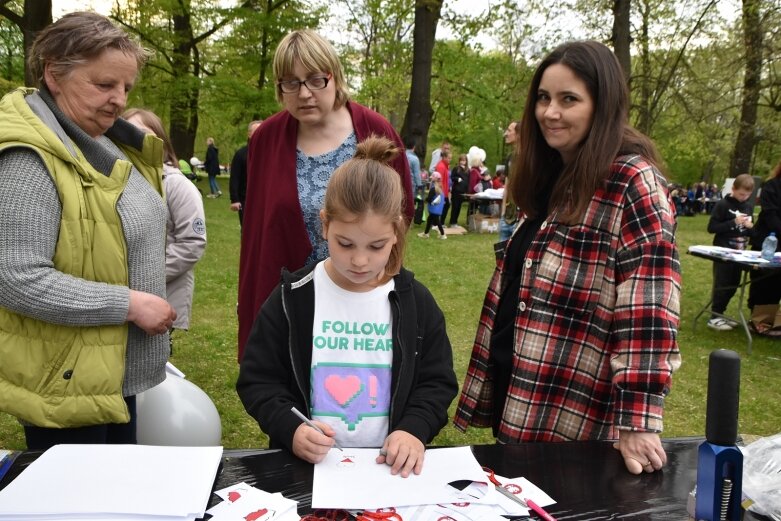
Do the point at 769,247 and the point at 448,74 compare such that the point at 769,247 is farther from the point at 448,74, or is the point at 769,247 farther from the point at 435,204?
the point at 448,74

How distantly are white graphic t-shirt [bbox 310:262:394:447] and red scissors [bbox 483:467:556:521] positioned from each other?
31cm

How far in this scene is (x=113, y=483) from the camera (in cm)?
125

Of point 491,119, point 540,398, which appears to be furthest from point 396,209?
point 491,119

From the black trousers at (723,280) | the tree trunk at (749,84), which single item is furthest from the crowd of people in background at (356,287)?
the tree trunk at (749,84)

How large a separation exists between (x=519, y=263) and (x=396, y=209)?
1.78ft

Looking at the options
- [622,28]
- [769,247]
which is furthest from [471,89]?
[769,247]

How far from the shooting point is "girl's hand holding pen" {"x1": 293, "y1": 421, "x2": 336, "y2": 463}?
4.50 ft

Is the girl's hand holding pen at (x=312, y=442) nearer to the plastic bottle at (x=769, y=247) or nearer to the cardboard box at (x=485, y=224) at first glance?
the plastic bottle at (x=769, y=247)

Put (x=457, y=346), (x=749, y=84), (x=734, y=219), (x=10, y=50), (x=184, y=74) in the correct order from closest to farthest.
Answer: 1. (x=457, y=346)
2. (x=734, y=219)
3. (x=10, y=50)
4. (x=749, y=84)
5. (x=184, y=74)

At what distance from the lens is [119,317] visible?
5.11ft

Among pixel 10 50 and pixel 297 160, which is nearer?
pixel 297 160

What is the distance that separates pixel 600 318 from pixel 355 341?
0.67m

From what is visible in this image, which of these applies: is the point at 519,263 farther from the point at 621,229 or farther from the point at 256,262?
the point at 256,262

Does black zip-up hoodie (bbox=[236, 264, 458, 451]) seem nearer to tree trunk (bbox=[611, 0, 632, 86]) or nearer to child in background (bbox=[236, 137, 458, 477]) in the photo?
child in background (bbox=[236, 137, 458, 477])
